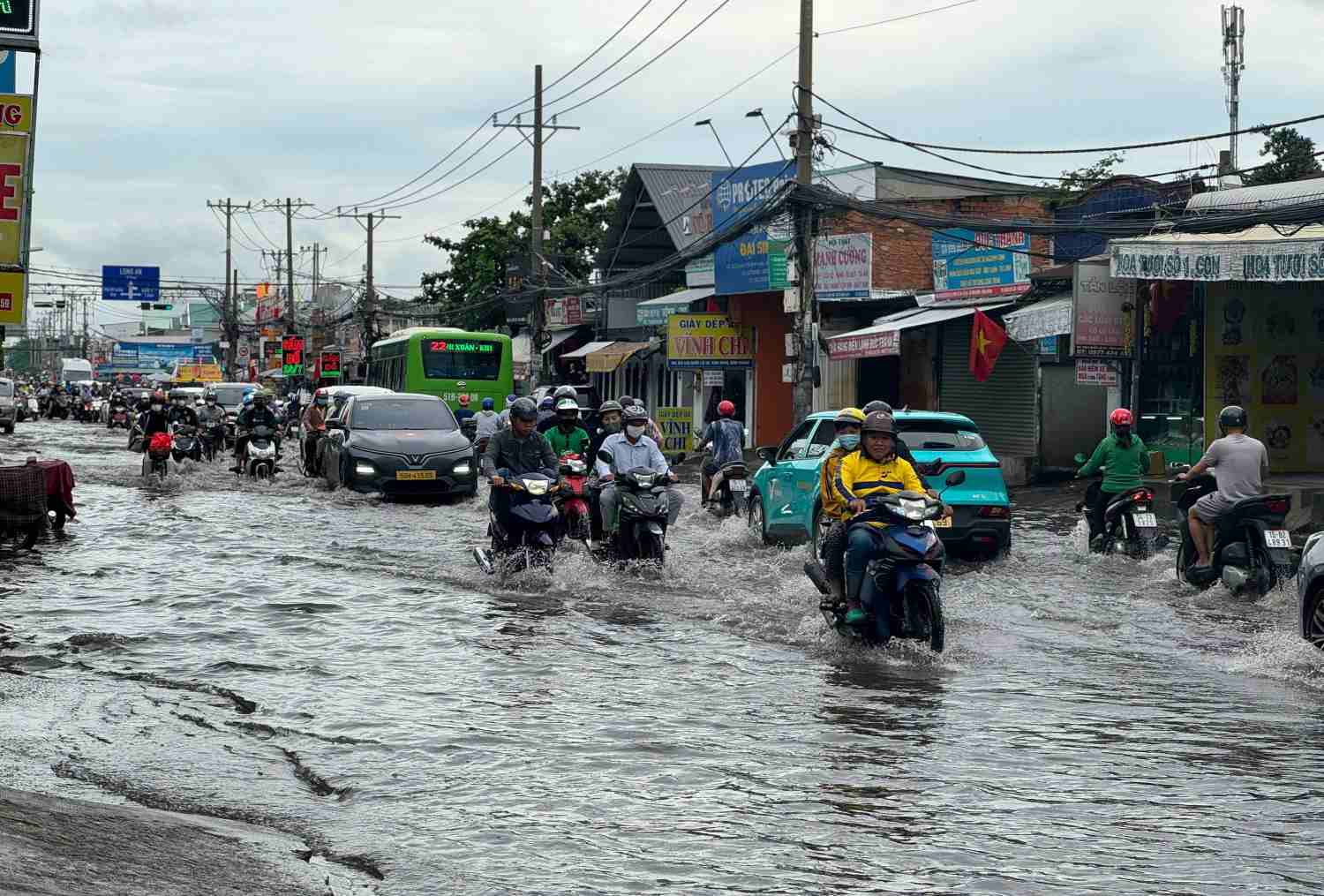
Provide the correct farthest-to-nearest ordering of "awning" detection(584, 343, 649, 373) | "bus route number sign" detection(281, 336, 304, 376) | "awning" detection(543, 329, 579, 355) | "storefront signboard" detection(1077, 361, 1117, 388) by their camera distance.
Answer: "bus route number sign" detection(281, 336, 304, 376), "awning" detection(543, 329, 579, 355), "awning" detection(584, 343, 649, 373), "storefront signboard" detection(1077, 361, 1117, 388)

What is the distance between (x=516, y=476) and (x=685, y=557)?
3.58 metres

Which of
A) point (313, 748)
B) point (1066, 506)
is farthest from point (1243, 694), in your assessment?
point (1066, 506)

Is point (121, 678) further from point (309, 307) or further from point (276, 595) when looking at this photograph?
point (309, 307)

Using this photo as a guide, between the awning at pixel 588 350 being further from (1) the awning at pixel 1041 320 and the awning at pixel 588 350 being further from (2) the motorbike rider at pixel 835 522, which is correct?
(2) the motorbike rider at pixel 835 522

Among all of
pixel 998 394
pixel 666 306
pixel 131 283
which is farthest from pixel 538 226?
pixel 131 283

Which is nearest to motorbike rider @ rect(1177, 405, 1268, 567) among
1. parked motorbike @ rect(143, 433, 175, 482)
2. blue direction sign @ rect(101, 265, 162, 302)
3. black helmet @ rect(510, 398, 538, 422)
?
black helmet @ rect(510, 398, 538, 422)

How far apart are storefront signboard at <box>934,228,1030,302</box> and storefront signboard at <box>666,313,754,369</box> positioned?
5.95m

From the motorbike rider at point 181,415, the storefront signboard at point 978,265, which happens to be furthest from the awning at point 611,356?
the motorbike rider at point 181,415

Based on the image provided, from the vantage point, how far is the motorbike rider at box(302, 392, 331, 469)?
94.1ft

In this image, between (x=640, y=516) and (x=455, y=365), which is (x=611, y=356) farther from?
(x=640, y=516)

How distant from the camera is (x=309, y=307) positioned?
117m

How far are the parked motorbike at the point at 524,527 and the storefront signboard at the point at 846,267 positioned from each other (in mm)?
20382

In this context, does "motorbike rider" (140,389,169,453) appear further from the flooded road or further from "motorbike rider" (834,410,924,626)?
"motorbike rider" (834,410,924,626)

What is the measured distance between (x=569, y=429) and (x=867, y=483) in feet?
17.5
